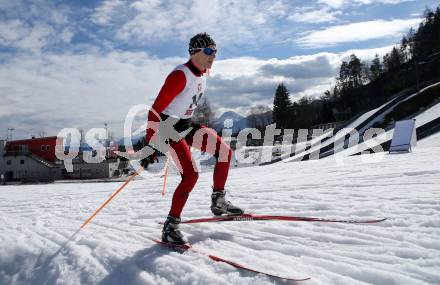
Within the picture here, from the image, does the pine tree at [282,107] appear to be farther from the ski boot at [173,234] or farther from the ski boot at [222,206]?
the ski boot at [173,234]

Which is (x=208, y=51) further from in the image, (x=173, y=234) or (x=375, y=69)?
(x=375, y=69)

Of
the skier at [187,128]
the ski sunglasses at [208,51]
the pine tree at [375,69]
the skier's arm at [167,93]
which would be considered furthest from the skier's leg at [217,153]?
the pine tree at [375,69]

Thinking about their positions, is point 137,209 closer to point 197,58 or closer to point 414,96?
point 197,58

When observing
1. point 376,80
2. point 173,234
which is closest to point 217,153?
point 173,234

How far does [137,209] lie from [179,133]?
2.69 metres

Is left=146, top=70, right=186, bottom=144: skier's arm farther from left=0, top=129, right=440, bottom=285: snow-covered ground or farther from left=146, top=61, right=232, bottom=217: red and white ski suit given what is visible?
left=0, top=129, right=440, bottom=285: snow-covered ground

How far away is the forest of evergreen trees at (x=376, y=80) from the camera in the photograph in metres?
68.3

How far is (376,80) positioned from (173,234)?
8366 centimetres

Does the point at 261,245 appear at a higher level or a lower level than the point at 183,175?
lower

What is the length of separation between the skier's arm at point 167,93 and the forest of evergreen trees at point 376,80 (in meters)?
66.0

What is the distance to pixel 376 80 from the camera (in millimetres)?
78688

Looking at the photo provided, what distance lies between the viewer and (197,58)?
169 inches

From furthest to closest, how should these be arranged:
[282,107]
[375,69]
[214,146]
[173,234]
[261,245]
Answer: [375,69] → [282,107] → [214,146] → [173,234] → [261,245]

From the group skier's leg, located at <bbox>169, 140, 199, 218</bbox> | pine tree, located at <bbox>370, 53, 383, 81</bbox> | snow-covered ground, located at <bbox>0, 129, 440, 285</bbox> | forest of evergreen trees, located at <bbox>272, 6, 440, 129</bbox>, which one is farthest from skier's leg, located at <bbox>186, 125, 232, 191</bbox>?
pine tree, located at <bbox>370, 53, 383, 81</bbox>
